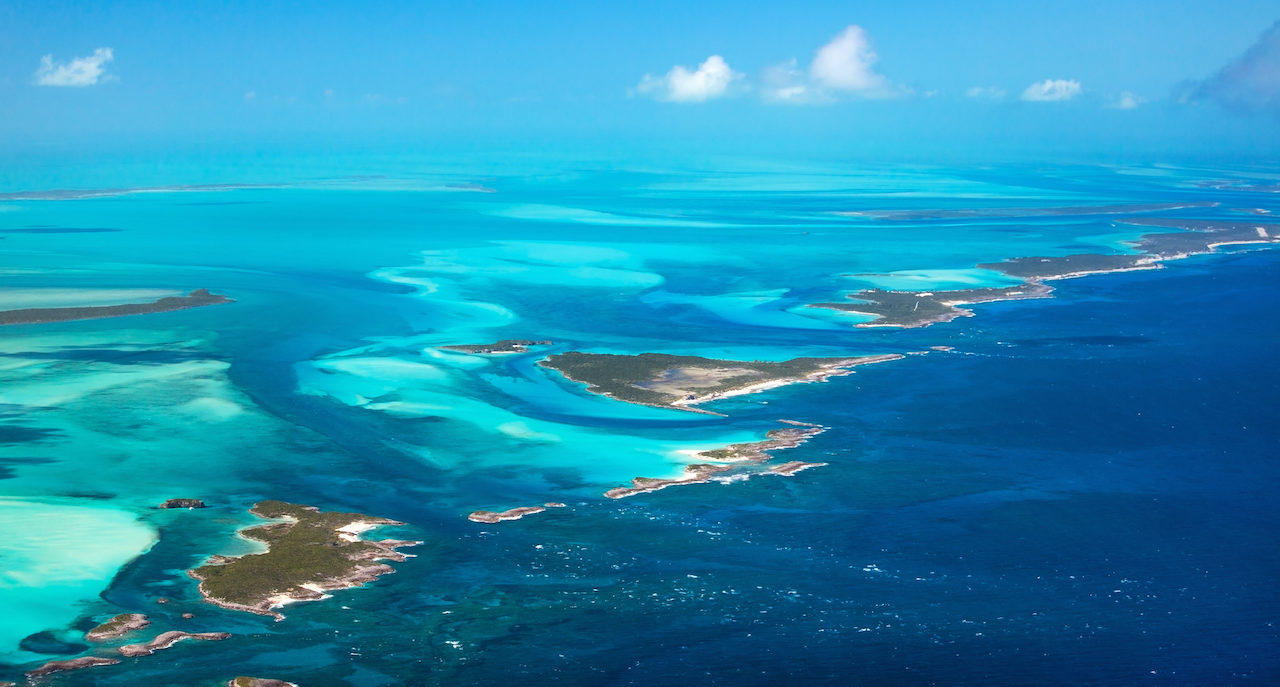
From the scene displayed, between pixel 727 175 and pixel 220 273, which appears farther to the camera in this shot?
pixel 727 175

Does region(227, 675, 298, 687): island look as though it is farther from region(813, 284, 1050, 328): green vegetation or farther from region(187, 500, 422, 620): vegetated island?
region(813, 284, 1050, 328): green vegetation

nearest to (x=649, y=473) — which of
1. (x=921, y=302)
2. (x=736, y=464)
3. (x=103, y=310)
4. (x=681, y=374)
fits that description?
(x=736, y=464)

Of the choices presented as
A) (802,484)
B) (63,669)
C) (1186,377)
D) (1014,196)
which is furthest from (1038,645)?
(1014,196)

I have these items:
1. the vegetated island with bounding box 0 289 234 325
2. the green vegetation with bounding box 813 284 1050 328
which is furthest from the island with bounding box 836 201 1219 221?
the vegetated island with bounding box 0 289 234 325

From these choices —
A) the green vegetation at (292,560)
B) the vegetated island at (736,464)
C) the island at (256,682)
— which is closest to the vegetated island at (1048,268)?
the vegetated island at (736,464)

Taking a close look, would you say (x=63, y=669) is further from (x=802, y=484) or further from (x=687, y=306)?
(x=687, y=306)

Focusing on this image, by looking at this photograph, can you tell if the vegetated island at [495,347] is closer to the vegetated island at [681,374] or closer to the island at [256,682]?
the vegetated island at [681,374]

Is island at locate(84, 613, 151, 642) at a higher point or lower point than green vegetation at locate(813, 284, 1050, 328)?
lower
